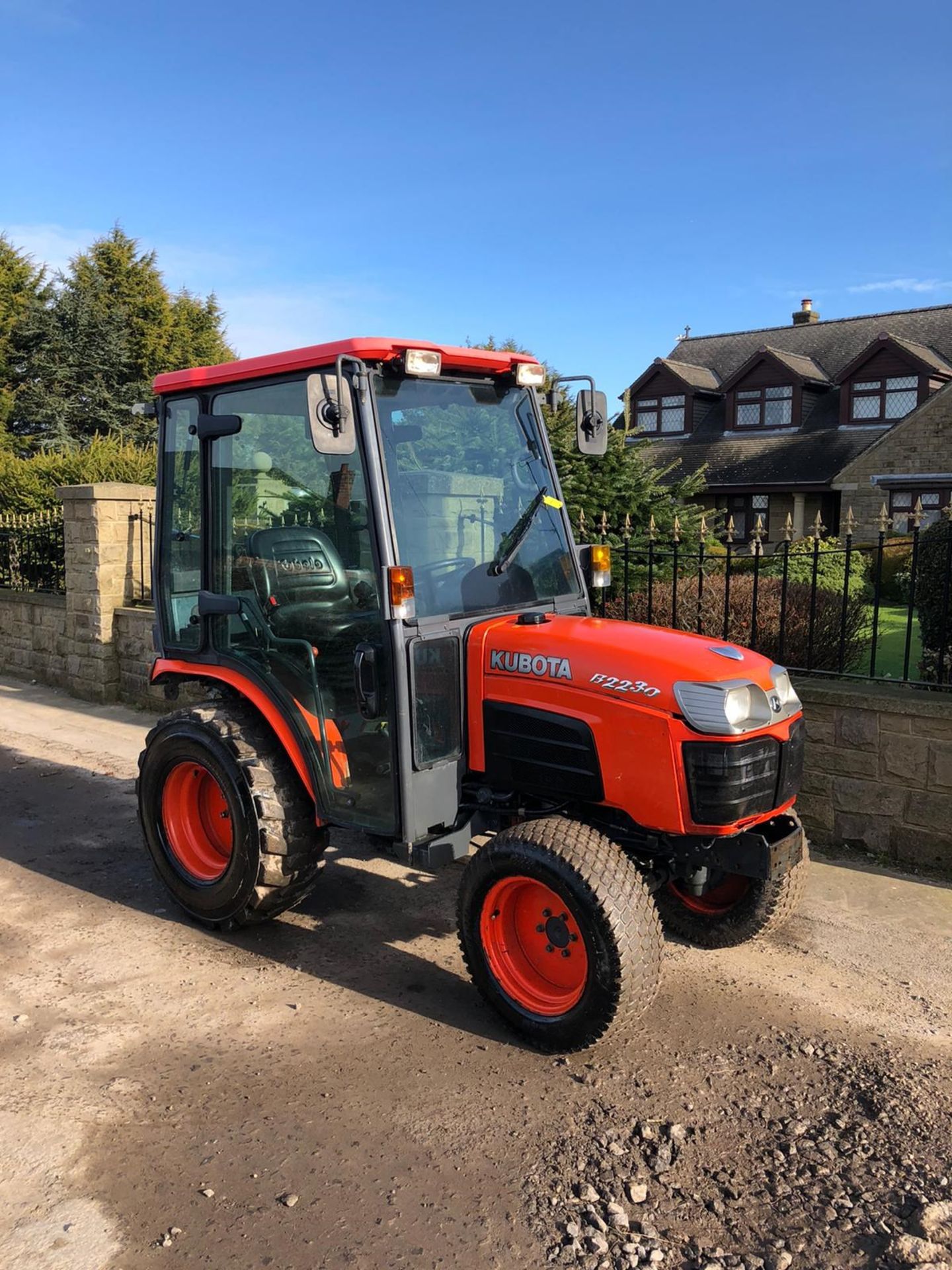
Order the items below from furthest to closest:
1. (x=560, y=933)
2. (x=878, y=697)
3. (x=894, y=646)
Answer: (x=894, y=646)
(x=878, y=697)
(x=560, y=933)

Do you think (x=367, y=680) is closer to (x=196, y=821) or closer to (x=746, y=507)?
(x=196, y=821)

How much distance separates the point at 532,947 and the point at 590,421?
2.12m

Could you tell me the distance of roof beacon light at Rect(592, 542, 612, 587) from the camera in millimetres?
4246

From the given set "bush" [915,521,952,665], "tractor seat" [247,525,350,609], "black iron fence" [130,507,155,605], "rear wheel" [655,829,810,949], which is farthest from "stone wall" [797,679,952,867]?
"black iron fence" [130,507,155,605]

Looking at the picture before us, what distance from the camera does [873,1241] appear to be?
8.12 ft

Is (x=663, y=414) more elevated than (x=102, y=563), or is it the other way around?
(x=663, y=414)

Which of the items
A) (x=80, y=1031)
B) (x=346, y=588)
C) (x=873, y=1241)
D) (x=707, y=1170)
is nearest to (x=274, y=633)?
(x=346, y=588)

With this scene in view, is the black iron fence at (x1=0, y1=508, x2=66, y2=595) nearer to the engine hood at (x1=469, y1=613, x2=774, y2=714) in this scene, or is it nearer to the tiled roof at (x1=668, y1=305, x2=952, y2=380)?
the engine hood at (x1=469, y1=613, x2=774, y2=714)

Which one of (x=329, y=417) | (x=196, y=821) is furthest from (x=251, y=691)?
(x=329, y=417)

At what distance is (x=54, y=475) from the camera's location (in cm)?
1161

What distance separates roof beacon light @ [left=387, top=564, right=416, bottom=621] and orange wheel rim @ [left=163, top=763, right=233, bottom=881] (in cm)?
148

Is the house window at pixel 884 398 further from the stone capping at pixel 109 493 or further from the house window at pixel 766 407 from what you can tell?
the stone capping at pixel 109 493

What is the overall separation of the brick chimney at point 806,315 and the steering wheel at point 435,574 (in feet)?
105

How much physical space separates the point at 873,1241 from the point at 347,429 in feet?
9.14
